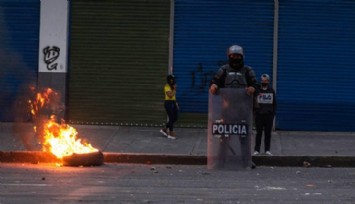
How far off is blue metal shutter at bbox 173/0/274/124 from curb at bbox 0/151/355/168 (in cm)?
386

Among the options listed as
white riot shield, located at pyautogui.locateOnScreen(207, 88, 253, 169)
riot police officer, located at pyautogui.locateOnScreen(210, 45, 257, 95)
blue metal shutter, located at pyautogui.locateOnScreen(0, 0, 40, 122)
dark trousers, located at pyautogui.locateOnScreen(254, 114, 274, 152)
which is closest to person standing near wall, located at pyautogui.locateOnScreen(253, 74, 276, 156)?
dark trousers, located at pyautogui.locateOnScreen(254, 114, 274, 152)

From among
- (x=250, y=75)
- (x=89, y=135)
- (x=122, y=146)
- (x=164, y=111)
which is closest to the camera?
(x=250, y=75)

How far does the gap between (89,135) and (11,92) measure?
2747 mm

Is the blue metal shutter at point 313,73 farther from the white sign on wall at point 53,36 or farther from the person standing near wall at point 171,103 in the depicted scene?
the white sign on wall at point 53,36

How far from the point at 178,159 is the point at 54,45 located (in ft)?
18.1

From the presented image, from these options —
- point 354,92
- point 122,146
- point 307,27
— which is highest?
point 307,27

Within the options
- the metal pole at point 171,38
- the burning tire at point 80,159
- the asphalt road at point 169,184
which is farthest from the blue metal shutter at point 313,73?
the burning tire at point 80,159

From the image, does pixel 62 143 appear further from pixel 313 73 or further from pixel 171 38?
pixel 313 73

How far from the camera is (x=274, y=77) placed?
55.4 feet

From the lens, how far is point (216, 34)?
16906 mm

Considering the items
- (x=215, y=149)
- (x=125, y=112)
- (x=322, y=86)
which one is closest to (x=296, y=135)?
(x=322, y=86)

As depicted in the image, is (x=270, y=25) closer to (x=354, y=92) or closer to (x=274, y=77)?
(x=274, y=77)

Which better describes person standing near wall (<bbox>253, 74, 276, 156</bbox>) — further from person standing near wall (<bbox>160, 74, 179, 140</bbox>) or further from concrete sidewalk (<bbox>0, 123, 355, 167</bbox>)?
person standing near wall (<bbox>160, 74, 179, 140</bbox>)

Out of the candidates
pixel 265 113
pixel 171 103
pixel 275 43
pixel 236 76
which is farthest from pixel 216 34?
pixel 236 76
